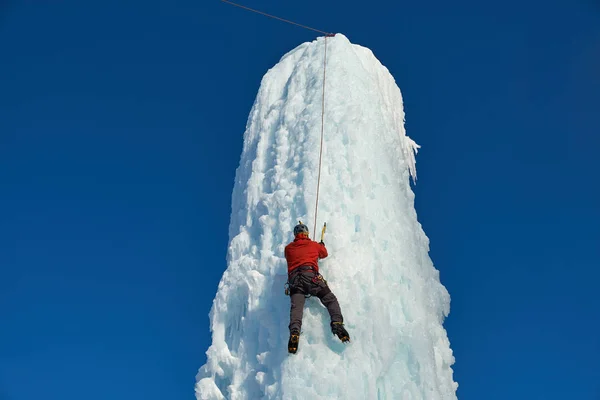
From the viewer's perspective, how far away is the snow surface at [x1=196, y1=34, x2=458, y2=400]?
712 centimetres

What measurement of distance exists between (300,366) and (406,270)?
239 cm

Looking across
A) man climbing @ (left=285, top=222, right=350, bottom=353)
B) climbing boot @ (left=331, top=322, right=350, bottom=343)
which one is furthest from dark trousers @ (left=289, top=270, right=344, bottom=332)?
climbing boot @ (left=331, top=322, right=350, bottom=343)

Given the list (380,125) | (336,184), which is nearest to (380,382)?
(336,184)

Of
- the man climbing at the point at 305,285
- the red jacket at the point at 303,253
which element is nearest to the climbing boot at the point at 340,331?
the man climbing at the point at 305,285

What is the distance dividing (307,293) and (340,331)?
647mm

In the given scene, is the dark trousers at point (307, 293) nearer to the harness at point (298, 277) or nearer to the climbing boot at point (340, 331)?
the harness at point (298, 277)

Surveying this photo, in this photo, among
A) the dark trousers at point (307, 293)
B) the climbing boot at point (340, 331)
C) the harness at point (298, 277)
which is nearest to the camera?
the climbing boot at point (340, 331)

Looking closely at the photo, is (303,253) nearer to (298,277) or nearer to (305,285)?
(298,277)

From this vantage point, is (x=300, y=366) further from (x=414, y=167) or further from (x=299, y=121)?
(x=414, y=167)

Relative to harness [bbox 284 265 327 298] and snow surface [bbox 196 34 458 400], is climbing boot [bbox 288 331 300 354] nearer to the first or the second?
snow surface [bbox 196 34 458 400]

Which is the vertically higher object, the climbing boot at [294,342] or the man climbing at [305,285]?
the man climbing at [305,285]

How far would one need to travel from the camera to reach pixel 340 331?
6805 mm

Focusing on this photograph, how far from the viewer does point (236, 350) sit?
8.34 metres

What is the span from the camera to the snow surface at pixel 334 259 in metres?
7.12
